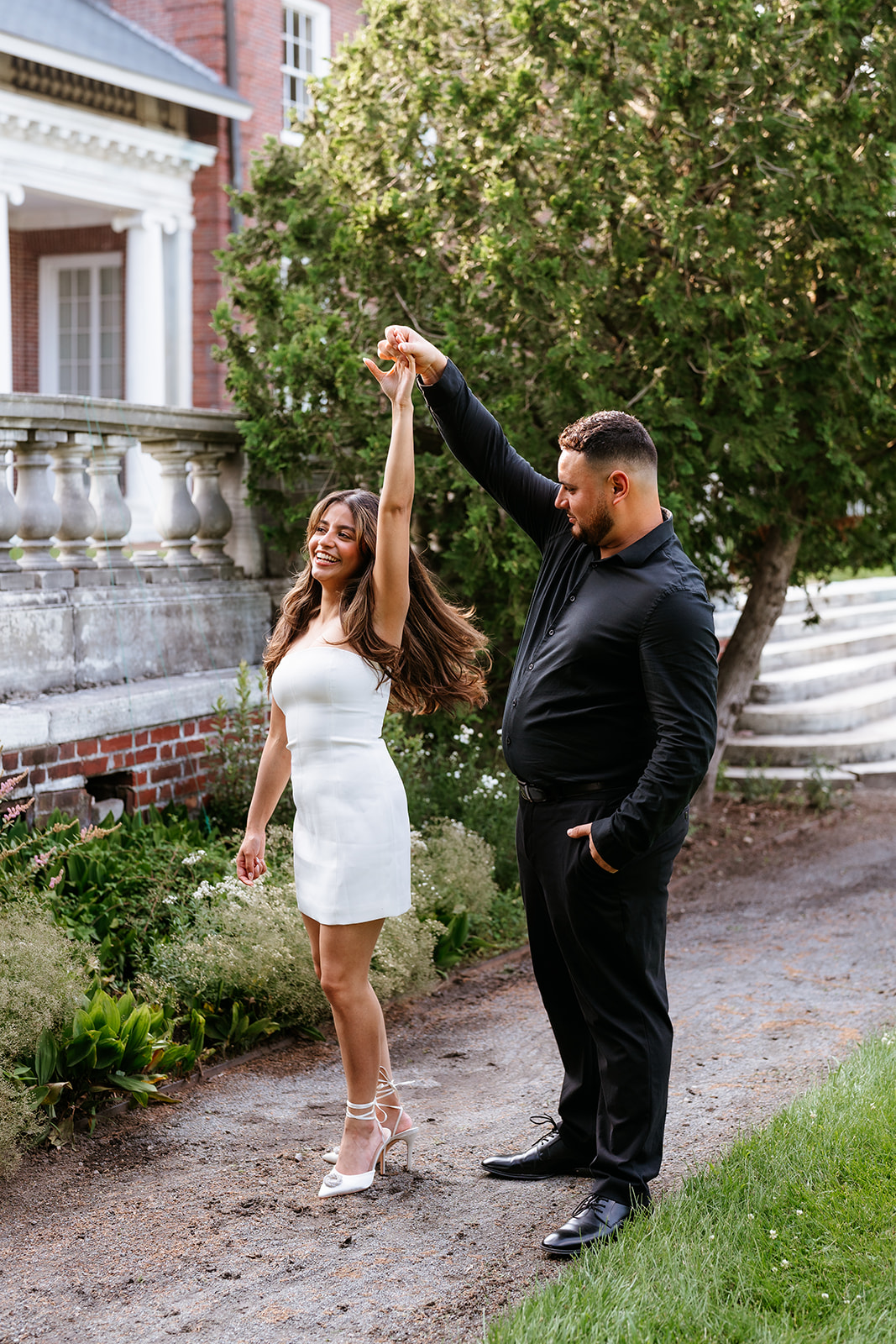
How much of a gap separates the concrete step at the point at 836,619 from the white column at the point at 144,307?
6.73 meters

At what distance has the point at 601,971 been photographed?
11.3ft

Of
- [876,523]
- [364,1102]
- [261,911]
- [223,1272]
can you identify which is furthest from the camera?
[876,523]

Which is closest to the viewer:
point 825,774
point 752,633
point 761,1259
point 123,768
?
point 761,1259

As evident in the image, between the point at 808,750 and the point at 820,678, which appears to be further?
the point at 820,678

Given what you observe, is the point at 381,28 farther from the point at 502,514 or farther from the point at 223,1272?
the point at 223,1272

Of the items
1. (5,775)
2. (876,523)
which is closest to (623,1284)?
(5,775)

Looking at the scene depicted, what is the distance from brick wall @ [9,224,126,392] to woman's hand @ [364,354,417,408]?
12.5 meters

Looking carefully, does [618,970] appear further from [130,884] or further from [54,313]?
[54,313]

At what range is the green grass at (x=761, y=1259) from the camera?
288cm

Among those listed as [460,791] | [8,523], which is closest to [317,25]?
[8,523]

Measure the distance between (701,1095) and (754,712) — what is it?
252 inches

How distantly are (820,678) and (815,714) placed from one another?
89 centimetres

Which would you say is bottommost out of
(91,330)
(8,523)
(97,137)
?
(8,523)

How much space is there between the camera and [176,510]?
24.3ft
